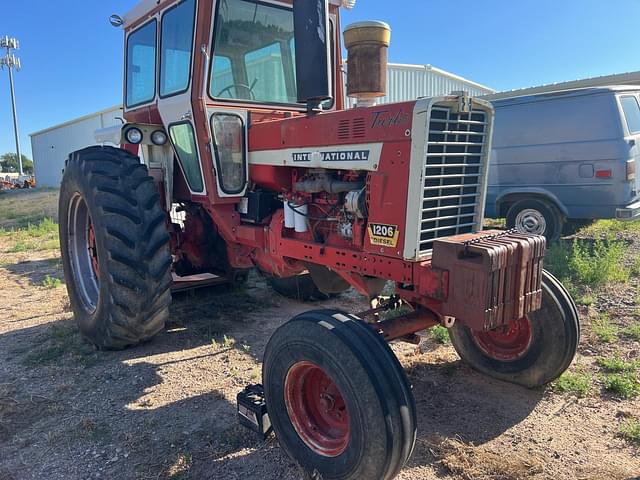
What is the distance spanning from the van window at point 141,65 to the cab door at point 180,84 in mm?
224

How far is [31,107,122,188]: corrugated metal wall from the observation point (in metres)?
28.1

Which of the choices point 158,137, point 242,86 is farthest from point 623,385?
point 158,137

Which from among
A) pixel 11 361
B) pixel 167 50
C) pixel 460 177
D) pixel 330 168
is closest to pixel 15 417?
pixel 11 361

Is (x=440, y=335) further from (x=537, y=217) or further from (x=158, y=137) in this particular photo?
(x=537, y=217)

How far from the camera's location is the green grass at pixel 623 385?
3.35 metres

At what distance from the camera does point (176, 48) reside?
404cm

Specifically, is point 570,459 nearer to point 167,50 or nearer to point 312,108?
point 312,108

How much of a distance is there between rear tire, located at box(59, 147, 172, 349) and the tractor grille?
214cm

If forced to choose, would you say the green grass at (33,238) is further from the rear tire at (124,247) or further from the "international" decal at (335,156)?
the "international" decal at (335,156)

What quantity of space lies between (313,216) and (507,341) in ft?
5.29

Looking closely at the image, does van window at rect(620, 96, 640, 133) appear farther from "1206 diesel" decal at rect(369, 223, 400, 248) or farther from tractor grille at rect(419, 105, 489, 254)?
"1206 diesel" decal at rect(369, 223, 400, 248)

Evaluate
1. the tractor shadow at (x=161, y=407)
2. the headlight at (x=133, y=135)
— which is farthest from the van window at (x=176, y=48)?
the tractor shadow at (x=161, y=407)

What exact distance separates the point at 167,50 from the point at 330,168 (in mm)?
1997

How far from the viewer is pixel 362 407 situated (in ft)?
7.54
